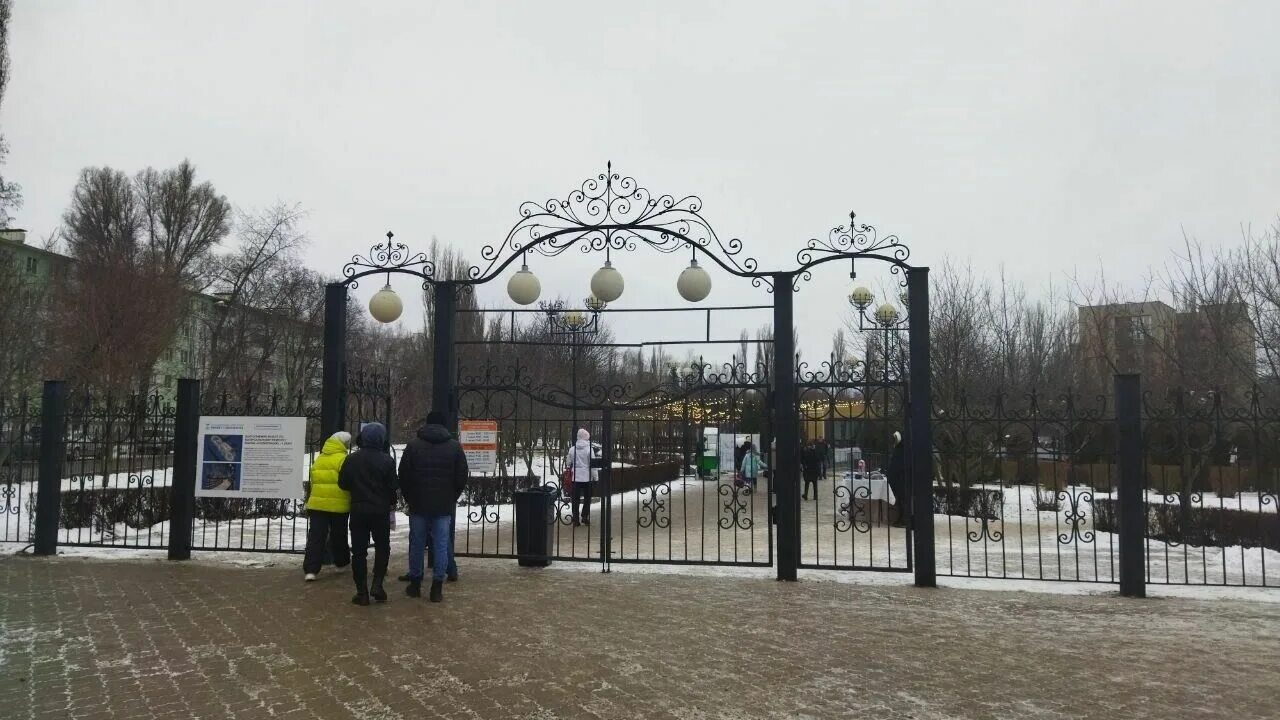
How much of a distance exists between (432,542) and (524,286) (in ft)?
11.5

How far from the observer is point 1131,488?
8344mm

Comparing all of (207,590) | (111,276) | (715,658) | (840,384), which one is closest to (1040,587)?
(840,384)

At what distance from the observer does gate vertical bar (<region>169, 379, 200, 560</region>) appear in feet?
33.7

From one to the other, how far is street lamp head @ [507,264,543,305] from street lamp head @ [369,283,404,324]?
1709mm

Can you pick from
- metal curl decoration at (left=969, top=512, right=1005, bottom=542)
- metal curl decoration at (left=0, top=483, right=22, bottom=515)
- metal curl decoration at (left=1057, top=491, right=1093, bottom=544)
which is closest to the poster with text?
metal curl decoration at (left=0, top=483, right=22, bottom=515)

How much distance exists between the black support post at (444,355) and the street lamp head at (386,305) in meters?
0.73

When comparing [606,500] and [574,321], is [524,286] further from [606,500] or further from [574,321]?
[606,500]

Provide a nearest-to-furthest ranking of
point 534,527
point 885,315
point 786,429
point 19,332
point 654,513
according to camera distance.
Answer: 1. point 654,513
2. point 786,429
3. point 534,527
4. point 885,315
5. point 19,332

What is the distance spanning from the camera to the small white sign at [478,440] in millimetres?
10367

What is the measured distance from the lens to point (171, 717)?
4.67m

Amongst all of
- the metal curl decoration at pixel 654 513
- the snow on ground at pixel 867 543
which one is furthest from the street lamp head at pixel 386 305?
the metal curl decoration at pixel 654 513

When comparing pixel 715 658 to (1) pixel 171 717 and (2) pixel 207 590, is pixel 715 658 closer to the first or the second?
(1) pixel 171 717

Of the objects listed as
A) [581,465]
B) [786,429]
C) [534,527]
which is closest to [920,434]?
[786,429]

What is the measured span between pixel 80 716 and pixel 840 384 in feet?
24.9
